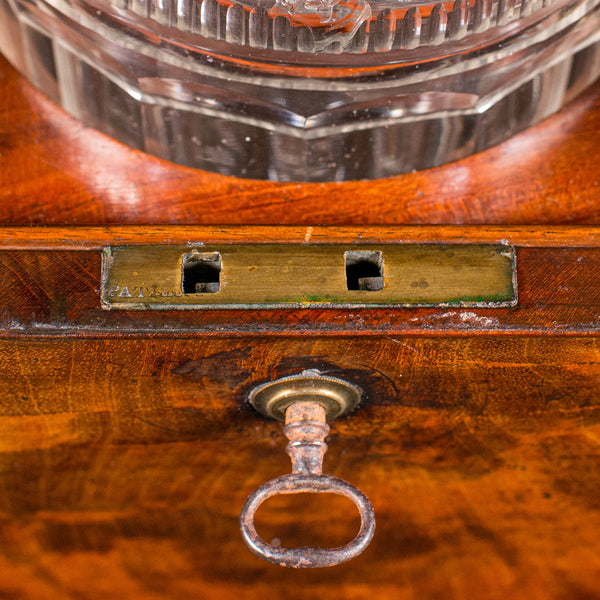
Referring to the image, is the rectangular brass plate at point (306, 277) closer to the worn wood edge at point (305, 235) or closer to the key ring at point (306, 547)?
the worn wood edge at point (305, 235)

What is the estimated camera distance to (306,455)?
57 centimetres

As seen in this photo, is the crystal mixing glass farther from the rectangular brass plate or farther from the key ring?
the key ring

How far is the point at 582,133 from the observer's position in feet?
1.93

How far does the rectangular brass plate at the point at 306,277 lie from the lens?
50 centimetres

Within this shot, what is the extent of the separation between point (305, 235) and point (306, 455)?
0.58 feet

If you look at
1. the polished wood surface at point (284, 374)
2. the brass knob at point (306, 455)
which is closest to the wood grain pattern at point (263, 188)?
the polished wood surface at point (284, 374)

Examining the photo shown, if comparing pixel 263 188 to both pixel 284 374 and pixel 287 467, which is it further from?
pixel 287 467

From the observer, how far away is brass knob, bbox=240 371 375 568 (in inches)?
20.9

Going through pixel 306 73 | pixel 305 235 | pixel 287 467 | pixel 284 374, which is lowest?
pixel 287 467

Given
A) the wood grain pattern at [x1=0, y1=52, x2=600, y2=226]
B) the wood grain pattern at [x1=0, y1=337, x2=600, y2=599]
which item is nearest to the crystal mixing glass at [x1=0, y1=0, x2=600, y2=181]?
the wood grain pattern at [x1=0, y1=52, x2=600, y2=226]

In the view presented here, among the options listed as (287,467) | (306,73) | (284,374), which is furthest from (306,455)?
(306,73)

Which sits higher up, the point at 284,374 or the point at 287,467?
the point at 284,374

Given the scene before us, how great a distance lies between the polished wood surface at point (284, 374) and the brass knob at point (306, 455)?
0.07 feet

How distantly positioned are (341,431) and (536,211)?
0.88 feet
